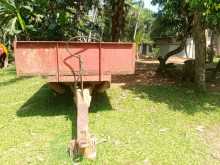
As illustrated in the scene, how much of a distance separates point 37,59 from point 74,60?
0.76 m

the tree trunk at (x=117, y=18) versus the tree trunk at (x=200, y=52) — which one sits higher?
the tree trunk at (x=117, y=18)

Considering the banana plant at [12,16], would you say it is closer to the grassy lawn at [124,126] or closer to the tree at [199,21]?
the grassy lawn at [124,126]

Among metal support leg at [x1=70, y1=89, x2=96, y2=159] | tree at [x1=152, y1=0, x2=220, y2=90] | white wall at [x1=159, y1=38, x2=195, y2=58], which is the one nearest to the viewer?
metal support leg at [x1=70, y1=89, x2=96, y2=159]

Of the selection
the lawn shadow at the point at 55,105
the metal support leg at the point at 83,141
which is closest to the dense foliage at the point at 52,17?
the lawn shadow at the point at 55,105

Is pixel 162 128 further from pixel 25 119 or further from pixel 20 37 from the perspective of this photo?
Result: pixel 20 37

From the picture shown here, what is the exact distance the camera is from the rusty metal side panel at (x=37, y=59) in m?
7.25

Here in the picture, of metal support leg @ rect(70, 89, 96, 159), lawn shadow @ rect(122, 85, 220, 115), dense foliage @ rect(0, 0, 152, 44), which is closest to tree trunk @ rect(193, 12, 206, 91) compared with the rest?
lawn shadow @ rect(122, 85, 220, 115)

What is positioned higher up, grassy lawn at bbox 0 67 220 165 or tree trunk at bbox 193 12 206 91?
tree trunk at bbox 193 12 206 91

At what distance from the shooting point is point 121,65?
7488 mm

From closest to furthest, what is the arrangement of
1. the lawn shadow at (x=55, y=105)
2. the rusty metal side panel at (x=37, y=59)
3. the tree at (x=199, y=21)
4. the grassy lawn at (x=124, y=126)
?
the grassy lawn at (x=124, y=126) → the rusty metal side panel at (x=37, y=59) → the tree at (x=199, y=21) → the lawn shadow at (x=55, y=105)

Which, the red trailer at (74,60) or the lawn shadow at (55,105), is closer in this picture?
the red trailer at (74,60)

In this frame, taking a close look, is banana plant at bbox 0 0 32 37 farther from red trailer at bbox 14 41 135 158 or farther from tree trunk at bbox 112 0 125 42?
red trailer at bbox 14 41 135 158

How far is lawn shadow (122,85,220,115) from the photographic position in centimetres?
821

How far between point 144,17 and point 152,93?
39408 mm
